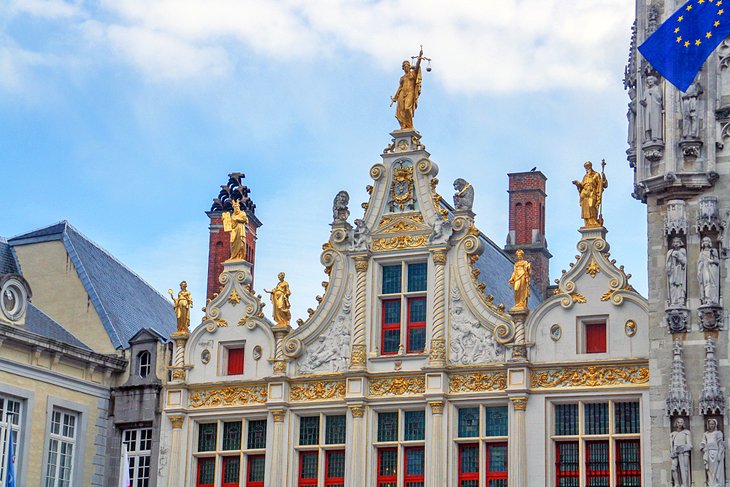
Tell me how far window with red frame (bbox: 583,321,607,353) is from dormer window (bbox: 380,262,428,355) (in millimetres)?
3592

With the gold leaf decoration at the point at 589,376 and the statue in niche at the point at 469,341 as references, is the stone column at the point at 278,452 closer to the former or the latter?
the statue in niche at the point at 469,341

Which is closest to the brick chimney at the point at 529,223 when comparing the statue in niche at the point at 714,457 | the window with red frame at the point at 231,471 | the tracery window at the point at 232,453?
the tracery window at the point at 232,453

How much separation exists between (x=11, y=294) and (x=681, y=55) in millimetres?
15157

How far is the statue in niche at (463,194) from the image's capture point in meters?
34.8

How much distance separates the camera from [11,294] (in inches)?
1374

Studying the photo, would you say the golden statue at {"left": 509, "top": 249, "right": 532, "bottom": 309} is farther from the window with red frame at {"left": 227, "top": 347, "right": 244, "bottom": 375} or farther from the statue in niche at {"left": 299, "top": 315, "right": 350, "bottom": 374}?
the window with red frame at {"left": 227, "top": 347, "right": 244, "bottom": 375}

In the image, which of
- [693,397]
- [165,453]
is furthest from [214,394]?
[693,397]

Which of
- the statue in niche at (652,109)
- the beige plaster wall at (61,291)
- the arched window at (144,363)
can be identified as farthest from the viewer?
the beige plaster wall at (61,291)

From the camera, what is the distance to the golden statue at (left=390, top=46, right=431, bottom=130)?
1417 inches

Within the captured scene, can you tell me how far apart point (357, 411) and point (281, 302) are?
10.7ft

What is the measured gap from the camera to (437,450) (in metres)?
33.2

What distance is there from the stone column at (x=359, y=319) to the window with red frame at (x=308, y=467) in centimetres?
215

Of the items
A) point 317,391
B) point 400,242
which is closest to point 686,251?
point 400,242

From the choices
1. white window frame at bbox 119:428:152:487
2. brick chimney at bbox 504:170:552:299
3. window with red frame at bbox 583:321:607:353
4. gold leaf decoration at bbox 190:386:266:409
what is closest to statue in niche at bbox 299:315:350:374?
gold leaf decoration at bbox 190:386:266:409
